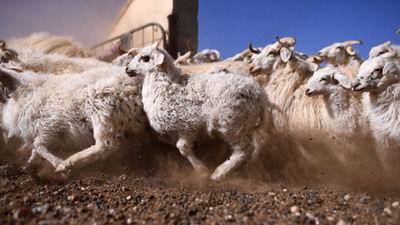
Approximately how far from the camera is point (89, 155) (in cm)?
295

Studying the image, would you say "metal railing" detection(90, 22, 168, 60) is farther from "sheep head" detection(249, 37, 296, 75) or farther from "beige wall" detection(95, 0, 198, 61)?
"sheep head" detection(249, 37, 296, 75)

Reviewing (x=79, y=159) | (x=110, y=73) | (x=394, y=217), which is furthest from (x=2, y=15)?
(x=394, y=217)

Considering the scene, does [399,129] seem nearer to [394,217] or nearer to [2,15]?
[394,217]

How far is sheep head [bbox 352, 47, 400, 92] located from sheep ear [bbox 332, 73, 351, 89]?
0.34ft

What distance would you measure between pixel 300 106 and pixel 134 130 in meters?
2.38

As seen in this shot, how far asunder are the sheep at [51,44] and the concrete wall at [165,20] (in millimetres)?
2038

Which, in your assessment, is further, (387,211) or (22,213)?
(387,211)

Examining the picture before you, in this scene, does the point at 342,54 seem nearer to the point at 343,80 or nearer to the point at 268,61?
the point at 268,61

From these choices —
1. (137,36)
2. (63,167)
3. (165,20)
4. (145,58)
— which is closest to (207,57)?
(165,20)

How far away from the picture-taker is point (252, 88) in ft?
9.50

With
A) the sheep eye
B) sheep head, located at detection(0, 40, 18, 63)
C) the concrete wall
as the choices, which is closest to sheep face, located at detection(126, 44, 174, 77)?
the sheep eye

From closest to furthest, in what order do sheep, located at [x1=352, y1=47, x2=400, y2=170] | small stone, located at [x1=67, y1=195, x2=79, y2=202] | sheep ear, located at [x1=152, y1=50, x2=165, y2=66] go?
small stone, located at [x1=67, y1=195, x2=79, y2=202], sheep, located at [x1=352, y1=47, x2=400, y2=170], sheep ear, located at [x1=152, y1=50, x2=165, y2=66]

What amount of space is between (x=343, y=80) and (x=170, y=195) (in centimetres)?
240

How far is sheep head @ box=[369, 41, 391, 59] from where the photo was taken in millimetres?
2865
